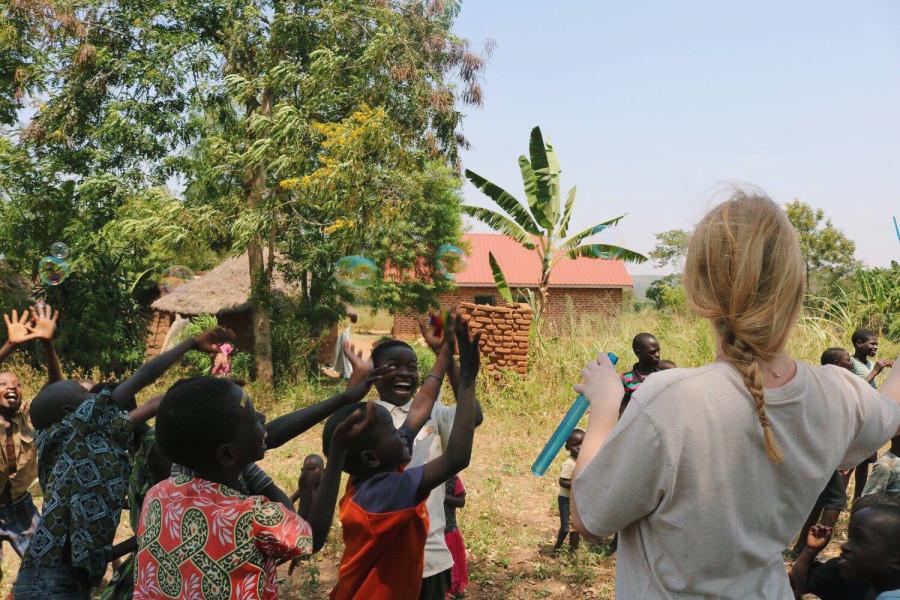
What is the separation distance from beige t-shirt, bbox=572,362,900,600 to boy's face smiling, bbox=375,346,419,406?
177cm

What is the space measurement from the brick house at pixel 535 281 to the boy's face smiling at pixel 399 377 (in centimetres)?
2164

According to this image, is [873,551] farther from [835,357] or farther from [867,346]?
[867,346]

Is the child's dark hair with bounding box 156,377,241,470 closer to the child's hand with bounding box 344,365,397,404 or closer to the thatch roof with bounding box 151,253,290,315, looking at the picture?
the child's hand with bounding box 344,365,397,404

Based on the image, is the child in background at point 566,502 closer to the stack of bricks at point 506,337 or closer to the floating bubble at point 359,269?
the floating bubble at point 359,269

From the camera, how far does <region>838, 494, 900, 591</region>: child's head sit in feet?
6.94

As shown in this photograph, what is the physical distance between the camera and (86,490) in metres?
2.67

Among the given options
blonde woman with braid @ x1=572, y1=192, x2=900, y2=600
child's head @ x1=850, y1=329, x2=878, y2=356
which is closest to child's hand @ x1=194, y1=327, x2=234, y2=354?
blonde woman with braid @ x1=572, y1=192, x2=900, y2=600

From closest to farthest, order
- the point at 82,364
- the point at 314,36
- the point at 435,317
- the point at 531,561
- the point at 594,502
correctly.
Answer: the point at 594,502
the point at 435,317
the point at 531,561
the point at 314,36
the point at 82,364

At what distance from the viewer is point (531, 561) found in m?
5.61

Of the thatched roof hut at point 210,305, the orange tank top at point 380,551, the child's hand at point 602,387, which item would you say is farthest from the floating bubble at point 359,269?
the thatched roof hut at point 210,305

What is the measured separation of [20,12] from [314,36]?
5017mm

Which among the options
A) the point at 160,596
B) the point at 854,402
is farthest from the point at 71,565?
the point at 854,402

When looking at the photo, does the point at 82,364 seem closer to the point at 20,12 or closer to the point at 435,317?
the point at 20,12

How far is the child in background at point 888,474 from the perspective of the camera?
4.34m
